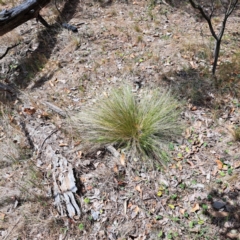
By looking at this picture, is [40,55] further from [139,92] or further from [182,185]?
[182,185]

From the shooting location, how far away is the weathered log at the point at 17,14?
15.1ft

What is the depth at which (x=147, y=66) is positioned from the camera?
442 centimetres

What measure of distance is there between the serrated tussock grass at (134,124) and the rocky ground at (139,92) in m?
0.15

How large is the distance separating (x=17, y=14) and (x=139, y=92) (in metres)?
2.92

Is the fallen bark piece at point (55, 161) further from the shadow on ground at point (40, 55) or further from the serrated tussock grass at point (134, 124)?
the shadow on ground at point (40, 55)

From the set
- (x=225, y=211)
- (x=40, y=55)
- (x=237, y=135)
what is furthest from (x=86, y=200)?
(x=40, y=55)

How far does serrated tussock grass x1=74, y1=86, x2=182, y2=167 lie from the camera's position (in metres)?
3.17

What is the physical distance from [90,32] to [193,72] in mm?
2501

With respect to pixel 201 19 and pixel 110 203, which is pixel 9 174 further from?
pixel 201 19

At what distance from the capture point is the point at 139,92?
401 cm

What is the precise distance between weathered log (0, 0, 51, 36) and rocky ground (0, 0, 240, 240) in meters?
0.55

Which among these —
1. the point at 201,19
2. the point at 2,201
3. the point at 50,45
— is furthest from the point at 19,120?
the point at 201,19

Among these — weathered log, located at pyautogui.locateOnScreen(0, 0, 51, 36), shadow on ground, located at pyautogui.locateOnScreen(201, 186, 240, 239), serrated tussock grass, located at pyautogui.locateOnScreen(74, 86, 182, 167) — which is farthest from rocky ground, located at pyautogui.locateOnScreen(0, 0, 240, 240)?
weathered log, located at pyautogui.locateOnScreen(0, 0, 51, 36)

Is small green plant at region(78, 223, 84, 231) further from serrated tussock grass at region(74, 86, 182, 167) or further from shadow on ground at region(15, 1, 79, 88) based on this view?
shadow on ground at region(15, 1, 79, 88)
